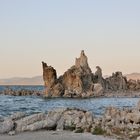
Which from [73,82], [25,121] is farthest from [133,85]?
[25,121]

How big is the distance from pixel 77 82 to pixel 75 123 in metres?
96.5

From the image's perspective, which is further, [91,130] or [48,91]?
[48,91]

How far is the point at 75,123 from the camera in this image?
3103 cm

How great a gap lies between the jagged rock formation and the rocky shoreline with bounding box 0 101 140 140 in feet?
295

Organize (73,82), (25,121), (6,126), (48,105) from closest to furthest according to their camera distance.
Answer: (6,126)
(25,121)
(48,105)
(73,82)

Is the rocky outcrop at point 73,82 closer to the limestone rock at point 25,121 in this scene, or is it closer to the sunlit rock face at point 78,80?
the sunlit rock face at point 78,80

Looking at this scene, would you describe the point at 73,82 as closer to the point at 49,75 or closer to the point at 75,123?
the point at 49,75

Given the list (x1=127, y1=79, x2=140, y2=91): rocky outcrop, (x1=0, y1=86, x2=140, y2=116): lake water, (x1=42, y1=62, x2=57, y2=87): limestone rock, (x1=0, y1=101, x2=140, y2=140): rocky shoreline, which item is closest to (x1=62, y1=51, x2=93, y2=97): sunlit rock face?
(x1=42, y1=62, x2=57, y2=87): limestone rock

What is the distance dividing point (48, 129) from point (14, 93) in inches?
4287

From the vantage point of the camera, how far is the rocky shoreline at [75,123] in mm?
28609

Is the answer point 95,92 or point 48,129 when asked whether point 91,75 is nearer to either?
point 95,92

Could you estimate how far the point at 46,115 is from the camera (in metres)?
31.2

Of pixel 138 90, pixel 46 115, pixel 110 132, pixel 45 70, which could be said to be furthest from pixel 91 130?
pixel 138 90

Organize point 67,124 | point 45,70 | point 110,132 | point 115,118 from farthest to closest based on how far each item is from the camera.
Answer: point 45,70
point 115,118
point 67,124
point 110,132
